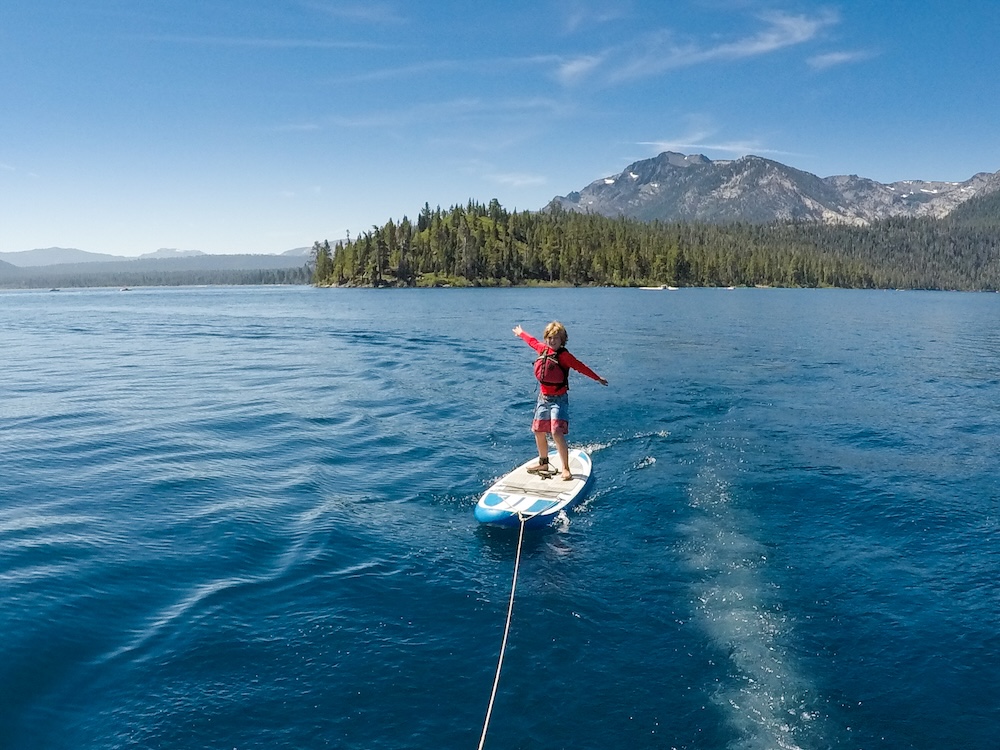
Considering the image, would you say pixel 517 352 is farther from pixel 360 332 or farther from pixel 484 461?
pixel 484 461

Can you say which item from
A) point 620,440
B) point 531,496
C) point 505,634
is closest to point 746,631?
point 505,634

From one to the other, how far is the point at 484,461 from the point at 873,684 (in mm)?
13320

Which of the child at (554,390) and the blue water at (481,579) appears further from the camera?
the child at (554,390)

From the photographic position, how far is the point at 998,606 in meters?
11.8

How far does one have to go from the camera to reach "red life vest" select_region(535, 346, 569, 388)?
1698cm

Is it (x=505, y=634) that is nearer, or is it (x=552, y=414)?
(x=505, y=634)

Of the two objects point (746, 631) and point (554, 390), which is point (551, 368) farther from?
point (746, 631)

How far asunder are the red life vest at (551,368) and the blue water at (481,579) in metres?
3.37

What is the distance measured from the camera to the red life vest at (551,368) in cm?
1698

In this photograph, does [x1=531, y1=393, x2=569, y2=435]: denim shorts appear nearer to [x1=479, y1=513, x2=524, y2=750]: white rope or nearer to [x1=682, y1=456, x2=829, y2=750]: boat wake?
[x1=479, y1=513, x2=524, y2=750]: white rope

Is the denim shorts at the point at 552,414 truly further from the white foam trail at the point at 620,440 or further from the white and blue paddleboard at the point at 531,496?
the white foam trail at the point at 620,440

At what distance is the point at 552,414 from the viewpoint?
17156 mm

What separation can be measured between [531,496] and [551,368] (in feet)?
11.1

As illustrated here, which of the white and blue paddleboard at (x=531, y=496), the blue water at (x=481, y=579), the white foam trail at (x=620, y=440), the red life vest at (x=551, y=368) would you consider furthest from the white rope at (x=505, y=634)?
the white foam trail at (x=620, y=440)
